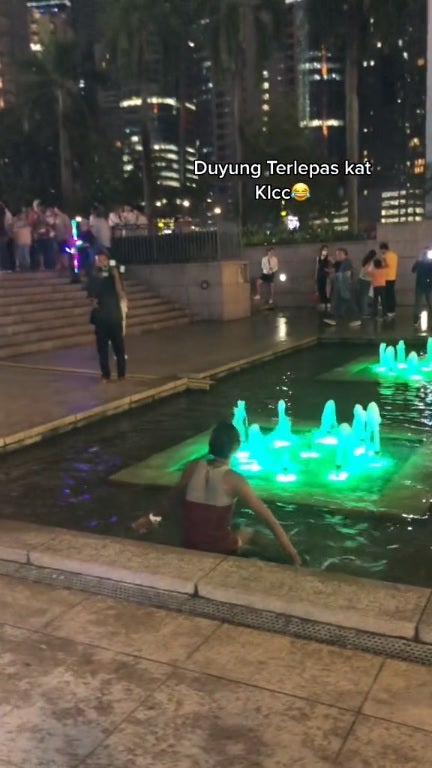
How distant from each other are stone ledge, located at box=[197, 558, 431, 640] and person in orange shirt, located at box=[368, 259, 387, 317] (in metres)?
15.4

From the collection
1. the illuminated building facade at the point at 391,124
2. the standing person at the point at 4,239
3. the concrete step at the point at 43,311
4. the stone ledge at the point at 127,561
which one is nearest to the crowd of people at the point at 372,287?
the concrete step at the point at 43,311

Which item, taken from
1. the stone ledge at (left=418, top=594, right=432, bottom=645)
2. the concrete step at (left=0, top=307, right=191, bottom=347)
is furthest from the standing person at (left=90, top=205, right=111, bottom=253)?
the stone ledge at (left=418, top=594, right=432, bottom=645)

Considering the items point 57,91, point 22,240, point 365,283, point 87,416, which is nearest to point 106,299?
point 87,416

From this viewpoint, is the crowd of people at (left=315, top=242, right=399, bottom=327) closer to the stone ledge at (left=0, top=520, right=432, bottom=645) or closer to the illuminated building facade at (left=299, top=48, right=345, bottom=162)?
the stone ledge at (left=0, top=520, right=432, bottom=645)

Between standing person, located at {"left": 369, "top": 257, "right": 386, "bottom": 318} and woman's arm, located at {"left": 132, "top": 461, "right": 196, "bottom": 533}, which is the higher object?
standing person, located at {"left": 369, "top": 257, "right": 386, "bottom": 318}

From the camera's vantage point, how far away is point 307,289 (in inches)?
999

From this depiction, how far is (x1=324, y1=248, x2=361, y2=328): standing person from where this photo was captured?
19.4m

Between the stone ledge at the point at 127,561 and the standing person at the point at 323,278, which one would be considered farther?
the standing person at the point at 323,278

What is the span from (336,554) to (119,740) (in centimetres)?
273

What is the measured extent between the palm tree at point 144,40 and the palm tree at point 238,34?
2045 millimetres

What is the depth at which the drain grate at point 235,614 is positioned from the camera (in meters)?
3.71

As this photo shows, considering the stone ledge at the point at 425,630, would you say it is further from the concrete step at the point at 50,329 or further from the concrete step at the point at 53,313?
the concrete step at the point at 50,329

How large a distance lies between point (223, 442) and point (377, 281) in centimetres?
1538

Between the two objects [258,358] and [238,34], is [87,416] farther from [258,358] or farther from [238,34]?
[238,34]
